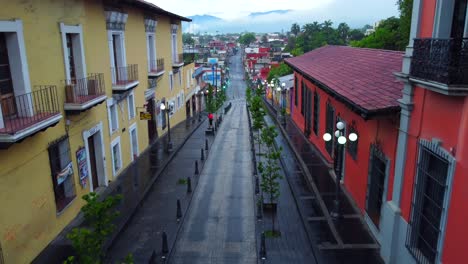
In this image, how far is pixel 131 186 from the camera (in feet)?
61.0

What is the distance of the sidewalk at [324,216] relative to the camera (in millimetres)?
12078

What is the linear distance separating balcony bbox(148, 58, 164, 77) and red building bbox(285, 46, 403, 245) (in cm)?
1009

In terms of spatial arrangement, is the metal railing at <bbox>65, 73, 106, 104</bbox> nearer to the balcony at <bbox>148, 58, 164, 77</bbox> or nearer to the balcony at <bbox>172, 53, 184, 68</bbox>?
the balcony at <bbox>148, 58, 164, 77</bbox>

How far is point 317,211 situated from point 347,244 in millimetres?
2707

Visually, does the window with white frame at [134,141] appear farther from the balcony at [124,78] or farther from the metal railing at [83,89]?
the metal railing at [83,89]

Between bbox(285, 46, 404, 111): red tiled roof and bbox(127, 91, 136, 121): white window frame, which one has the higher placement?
bbox(285, 46, 404, 111): red tiled roof

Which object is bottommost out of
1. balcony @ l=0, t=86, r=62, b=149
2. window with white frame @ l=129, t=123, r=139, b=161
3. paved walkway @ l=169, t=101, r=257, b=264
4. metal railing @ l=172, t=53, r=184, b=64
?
paved walkway @ l=169, t=101, r=257, b=264

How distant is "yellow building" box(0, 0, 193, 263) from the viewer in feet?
36.5

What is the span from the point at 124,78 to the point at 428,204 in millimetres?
16268

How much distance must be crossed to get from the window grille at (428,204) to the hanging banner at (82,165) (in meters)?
12.3

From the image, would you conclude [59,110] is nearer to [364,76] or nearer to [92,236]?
[92,236]

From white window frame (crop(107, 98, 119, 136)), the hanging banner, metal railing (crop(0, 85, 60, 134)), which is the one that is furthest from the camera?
white window frame (crop(107, 98, 119, 136))

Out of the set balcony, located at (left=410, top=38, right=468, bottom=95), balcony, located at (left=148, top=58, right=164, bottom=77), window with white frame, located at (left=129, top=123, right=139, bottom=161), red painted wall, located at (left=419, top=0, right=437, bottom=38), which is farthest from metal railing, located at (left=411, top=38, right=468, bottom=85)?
balcony, located at (left=148, top=58, right=164, bottom=77)

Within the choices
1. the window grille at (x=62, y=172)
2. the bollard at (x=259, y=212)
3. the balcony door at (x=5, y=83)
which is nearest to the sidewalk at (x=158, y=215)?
the window grille at (x=62, y=172)
